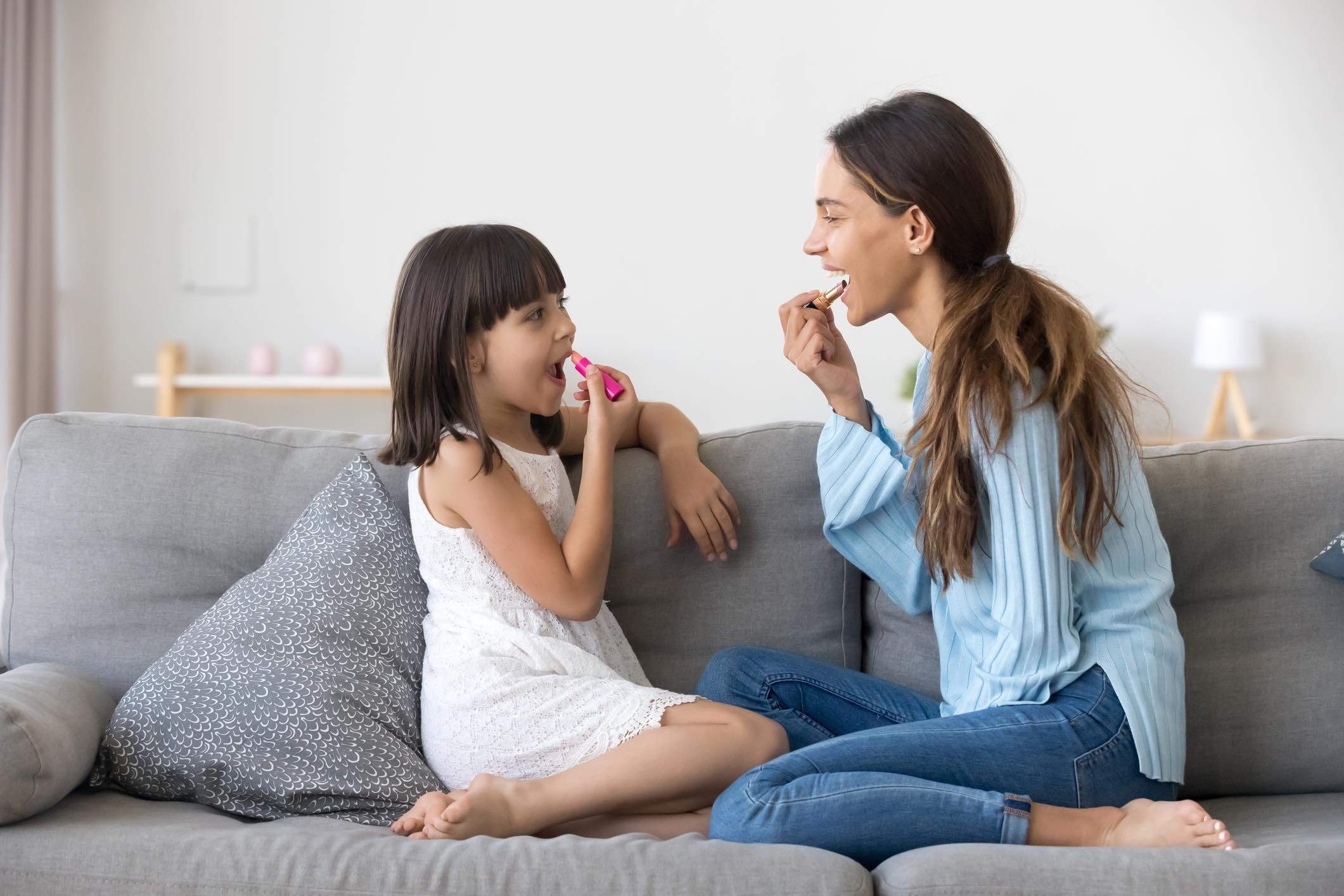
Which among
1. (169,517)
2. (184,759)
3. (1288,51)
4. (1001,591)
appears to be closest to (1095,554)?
(1001,591)

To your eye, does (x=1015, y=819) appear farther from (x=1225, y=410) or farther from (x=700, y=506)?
(x=1225, y=410)

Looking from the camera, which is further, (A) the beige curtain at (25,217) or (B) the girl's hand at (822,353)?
(A) the beige curtain at (25,217)

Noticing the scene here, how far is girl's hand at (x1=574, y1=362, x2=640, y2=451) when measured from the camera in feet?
4.77

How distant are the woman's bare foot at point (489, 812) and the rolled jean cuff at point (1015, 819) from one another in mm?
480

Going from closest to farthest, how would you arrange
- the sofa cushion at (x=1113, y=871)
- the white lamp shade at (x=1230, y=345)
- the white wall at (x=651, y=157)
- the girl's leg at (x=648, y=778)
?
the sofa cushion at (x=1113, y=871)
the girl's leg at (x=648, y=778)
the white lamp shade at (x=1230, y=345)
the white wall at (x=651, y=157)

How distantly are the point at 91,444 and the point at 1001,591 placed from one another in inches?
46.5

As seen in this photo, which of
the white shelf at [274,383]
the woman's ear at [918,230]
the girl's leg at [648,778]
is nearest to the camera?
the girl's leg at [648,778]

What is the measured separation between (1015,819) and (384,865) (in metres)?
0.60

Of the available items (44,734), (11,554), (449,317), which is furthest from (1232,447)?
(11,554)

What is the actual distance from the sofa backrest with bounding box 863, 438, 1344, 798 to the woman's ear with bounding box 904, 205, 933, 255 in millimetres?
447

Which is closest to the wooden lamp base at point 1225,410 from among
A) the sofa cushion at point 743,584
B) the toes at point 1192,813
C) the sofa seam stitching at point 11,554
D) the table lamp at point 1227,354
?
the table lamp at point 1227,354

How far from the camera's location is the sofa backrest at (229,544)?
4.79 ft

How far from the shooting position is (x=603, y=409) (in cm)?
146

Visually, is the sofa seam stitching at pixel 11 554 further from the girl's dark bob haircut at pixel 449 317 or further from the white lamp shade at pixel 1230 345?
the white lamp shade at pixel 1230 345
